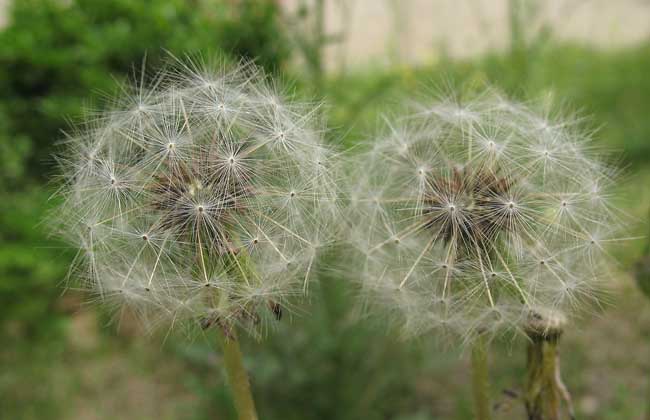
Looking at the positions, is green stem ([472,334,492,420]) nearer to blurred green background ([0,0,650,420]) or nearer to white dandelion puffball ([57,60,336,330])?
white dandelion puffball ([57,60,336,330])

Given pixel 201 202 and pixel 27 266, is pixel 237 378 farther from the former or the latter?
pixel 27 266

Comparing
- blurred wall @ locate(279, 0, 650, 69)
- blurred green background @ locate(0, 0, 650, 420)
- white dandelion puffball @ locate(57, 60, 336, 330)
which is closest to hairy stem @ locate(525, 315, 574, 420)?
white dandelion puffball @ locate(57, 60, 336, 330)

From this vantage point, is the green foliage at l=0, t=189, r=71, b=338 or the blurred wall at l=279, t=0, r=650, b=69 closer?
the green foliage at l=0, t=189, r=71, b=338

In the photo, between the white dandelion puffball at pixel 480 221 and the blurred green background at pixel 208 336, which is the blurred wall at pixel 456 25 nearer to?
the blurred green background at pixel 208 336

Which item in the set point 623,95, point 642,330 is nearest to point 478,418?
point 642,330

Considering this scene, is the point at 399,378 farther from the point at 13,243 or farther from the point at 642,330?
the point at 13,243

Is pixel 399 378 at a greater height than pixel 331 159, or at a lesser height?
lesser
